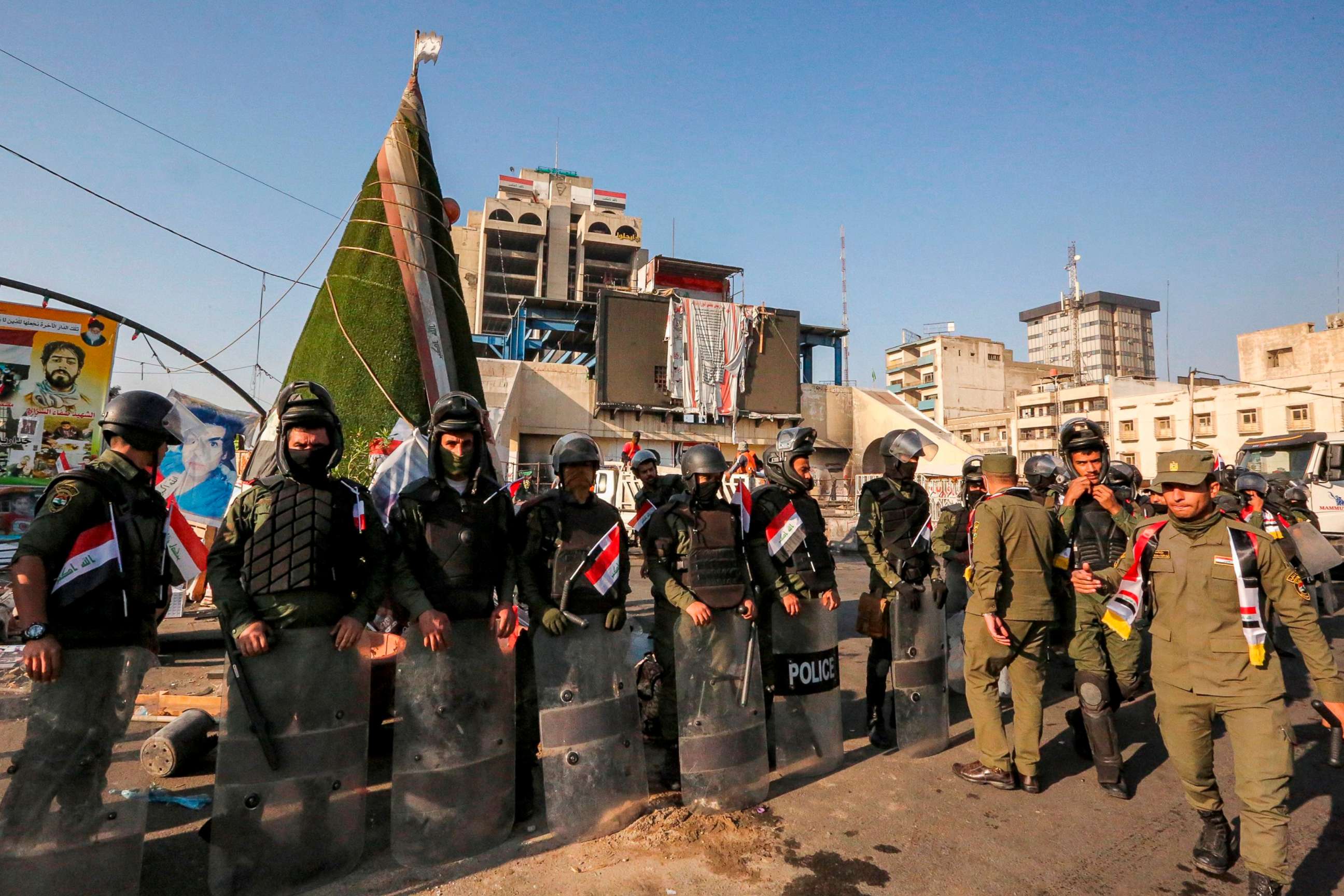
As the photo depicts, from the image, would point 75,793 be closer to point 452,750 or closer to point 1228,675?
point 452,750

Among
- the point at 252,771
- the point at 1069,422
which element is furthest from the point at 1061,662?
the point at 252,771

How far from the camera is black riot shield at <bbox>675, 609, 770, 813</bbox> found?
3854 mm

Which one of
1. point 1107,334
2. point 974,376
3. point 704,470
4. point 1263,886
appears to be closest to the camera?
point 1263,886

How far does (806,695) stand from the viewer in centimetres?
443

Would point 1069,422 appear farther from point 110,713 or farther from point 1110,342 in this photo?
point 1110,342

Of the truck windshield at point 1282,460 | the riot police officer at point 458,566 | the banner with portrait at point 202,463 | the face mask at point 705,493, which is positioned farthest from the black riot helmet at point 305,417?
the truck windshield at point 1282,460

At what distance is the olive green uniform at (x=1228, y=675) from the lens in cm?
299

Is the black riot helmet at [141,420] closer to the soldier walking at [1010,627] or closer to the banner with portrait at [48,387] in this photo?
the soldier walking at [1010,627]

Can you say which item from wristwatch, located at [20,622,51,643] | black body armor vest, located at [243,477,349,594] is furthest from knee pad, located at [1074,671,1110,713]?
wristwatch, located at [20,622,51,643]

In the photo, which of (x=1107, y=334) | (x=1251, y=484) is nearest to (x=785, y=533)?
(x=1251, y=484)

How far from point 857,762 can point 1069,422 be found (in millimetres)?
2867

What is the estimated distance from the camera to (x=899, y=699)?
4.79 meters

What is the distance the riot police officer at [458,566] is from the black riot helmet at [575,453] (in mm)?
374

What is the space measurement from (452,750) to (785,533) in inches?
92.4
